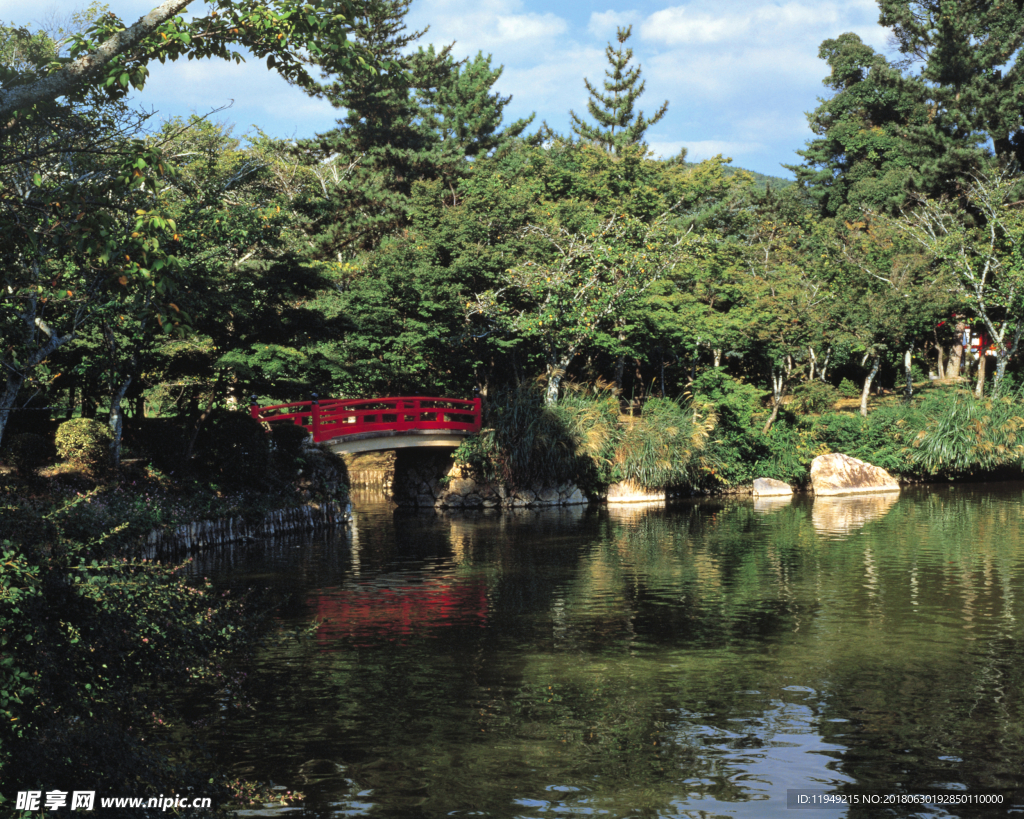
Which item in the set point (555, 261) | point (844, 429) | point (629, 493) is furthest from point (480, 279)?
point (844, 429)

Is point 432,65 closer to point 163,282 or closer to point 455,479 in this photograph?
point 455,479

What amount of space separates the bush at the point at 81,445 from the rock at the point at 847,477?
23.5m

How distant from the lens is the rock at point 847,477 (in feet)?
108

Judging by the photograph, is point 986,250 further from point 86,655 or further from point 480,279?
point 86,655

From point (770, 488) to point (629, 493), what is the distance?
18.2ft

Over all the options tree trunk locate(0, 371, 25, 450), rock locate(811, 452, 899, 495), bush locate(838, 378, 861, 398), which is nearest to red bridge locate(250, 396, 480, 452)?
tree trunk locate(0, 371, 25, 450)

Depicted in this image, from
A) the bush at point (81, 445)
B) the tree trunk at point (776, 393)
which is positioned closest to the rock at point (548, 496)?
the tree trunk at point (776, 393)

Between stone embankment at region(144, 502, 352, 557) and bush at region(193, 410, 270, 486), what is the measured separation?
1.26 m

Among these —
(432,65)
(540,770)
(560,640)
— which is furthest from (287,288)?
(432,65)

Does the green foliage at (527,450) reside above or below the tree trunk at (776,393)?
below

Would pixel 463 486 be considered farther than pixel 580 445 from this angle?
Yes

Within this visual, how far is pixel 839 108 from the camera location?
49.7 metres

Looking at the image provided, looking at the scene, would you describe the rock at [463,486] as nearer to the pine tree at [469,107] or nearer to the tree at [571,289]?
the tree at [571,289]

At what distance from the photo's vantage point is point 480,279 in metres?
32.6
